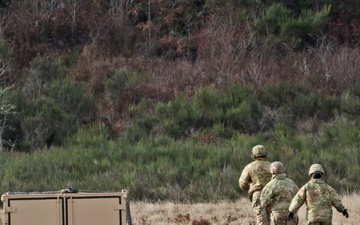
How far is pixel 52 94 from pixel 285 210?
18328 mm

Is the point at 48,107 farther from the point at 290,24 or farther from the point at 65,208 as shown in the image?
the point at 65,208

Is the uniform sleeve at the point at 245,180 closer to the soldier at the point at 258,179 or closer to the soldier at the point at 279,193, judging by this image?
the soldier at the point at 258,179

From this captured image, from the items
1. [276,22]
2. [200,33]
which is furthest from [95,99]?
[276,22]

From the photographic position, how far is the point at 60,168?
87.9 feet

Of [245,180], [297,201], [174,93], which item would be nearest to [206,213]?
[245,180]

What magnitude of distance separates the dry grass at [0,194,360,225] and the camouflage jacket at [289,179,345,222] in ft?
13.9

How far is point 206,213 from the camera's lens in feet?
70.5

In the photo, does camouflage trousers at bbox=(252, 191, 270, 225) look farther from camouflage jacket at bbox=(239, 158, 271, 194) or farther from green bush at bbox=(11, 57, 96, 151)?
green bush at bbox=(11, 57, 96, 151)

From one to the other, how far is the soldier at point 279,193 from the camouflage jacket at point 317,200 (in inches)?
26.8

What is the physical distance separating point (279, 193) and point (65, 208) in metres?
3.38

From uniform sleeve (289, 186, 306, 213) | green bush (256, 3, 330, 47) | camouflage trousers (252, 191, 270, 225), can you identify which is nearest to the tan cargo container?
uniform sleeve (289, 186, 306, 213)

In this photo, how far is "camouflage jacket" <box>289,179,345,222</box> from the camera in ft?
48.8

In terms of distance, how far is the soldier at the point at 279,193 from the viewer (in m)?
15.6

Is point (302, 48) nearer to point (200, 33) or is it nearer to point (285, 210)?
point (200, 33)
